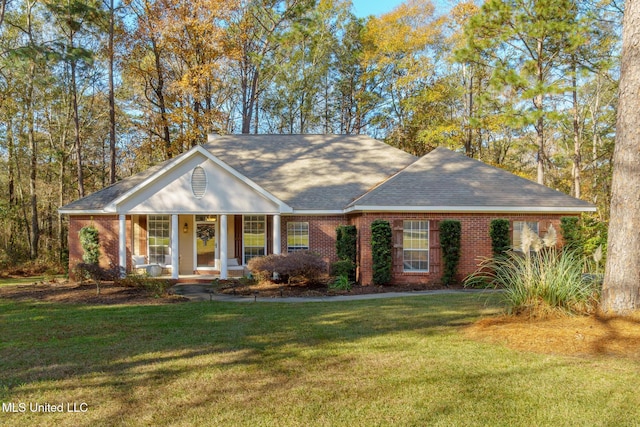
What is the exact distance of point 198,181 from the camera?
16.0 m

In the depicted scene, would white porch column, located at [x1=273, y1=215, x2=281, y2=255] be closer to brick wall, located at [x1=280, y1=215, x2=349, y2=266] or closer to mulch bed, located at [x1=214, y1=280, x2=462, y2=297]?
brick wall, located at [x1=280, y1=215, x2=349, y2=266]

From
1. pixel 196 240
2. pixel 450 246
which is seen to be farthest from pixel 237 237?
pixel 450 246

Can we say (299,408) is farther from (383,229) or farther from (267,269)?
(383,229)

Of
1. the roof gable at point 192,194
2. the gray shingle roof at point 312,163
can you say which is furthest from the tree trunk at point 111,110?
the roof gable at point 192,194

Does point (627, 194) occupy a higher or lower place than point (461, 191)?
lower

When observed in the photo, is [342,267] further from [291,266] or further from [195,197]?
[195,197]

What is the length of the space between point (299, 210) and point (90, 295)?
24.8 ft

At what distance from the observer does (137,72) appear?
88.9 feet

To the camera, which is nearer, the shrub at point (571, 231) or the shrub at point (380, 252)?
the shrub at point (380, 252)

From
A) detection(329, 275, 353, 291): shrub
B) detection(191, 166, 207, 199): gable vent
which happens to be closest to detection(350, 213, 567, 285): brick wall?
detection(329, 275, 353, 291): shrub

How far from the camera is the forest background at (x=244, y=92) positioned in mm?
24828

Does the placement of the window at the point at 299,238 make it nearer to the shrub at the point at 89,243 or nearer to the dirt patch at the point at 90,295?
the dirt patch at the point at 90,295

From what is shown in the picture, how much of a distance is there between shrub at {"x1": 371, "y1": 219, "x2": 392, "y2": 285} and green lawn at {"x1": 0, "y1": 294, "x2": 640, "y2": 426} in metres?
6.13

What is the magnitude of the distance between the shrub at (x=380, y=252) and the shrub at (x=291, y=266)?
1828mm
